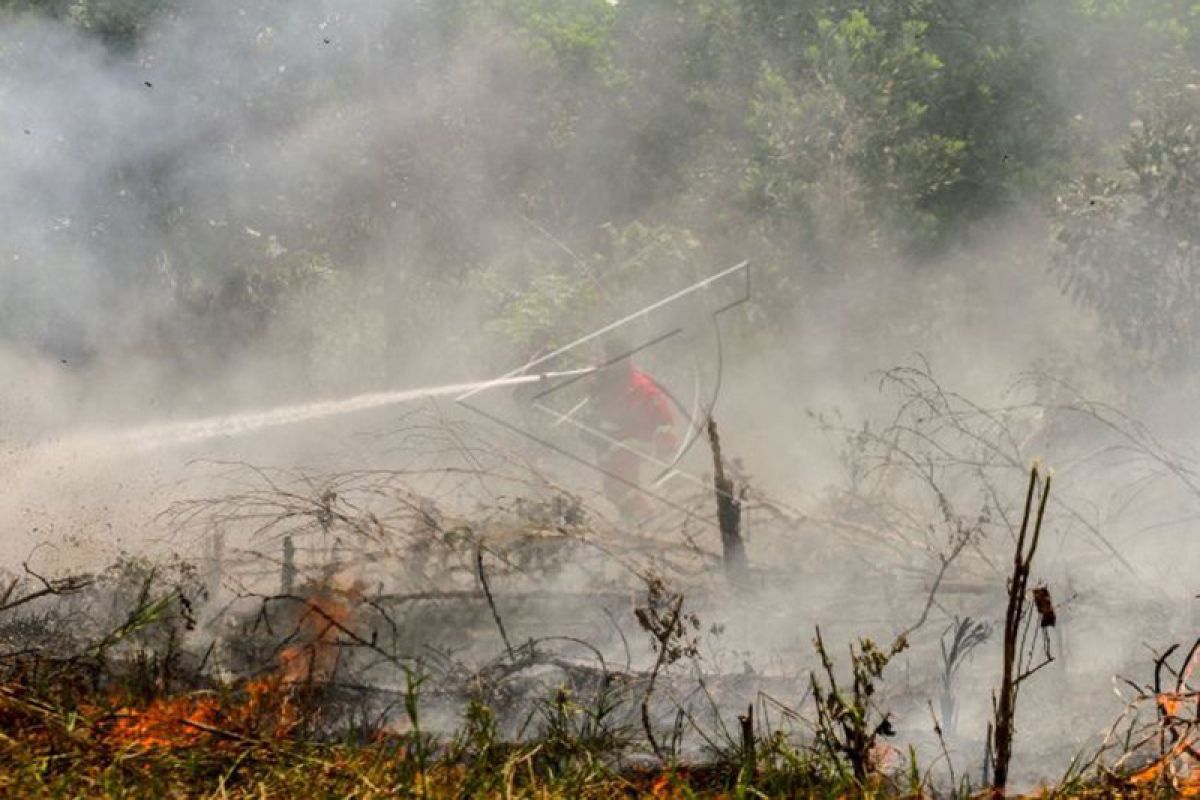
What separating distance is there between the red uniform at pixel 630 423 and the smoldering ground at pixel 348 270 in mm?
1027

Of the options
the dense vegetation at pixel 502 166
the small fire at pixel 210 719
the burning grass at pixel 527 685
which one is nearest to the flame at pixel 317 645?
the burning grass at pixel 527 685

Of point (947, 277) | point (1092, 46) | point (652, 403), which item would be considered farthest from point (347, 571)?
point (1092, 46)

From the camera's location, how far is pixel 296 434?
42.1 ft

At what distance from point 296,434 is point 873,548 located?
728 centimetres

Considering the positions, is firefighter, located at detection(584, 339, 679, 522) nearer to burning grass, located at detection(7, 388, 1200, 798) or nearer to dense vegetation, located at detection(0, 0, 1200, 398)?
burning grass, located at detection(7, 388, 1200, 798)

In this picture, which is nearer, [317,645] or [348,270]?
[317,645]

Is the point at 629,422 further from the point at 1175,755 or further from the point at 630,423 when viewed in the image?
the point at 1175,755

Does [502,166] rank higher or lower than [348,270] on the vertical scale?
higher

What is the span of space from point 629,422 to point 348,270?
872cm

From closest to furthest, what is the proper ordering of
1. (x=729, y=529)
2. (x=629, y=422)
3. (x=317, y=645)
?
1. (x=317, y=645)
2. (x=729, y=529)
3. (x=629, y=422)

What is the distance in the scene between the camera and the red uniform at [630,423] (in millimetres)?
9156

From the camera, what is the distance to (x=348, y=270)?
16906 millimetres

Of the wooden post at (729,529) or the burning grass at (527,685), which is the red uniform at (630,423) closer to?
the burning grass at (527,685)

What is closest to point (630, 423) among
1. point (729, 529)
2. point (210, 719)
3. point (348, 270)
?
point (729, 529)
